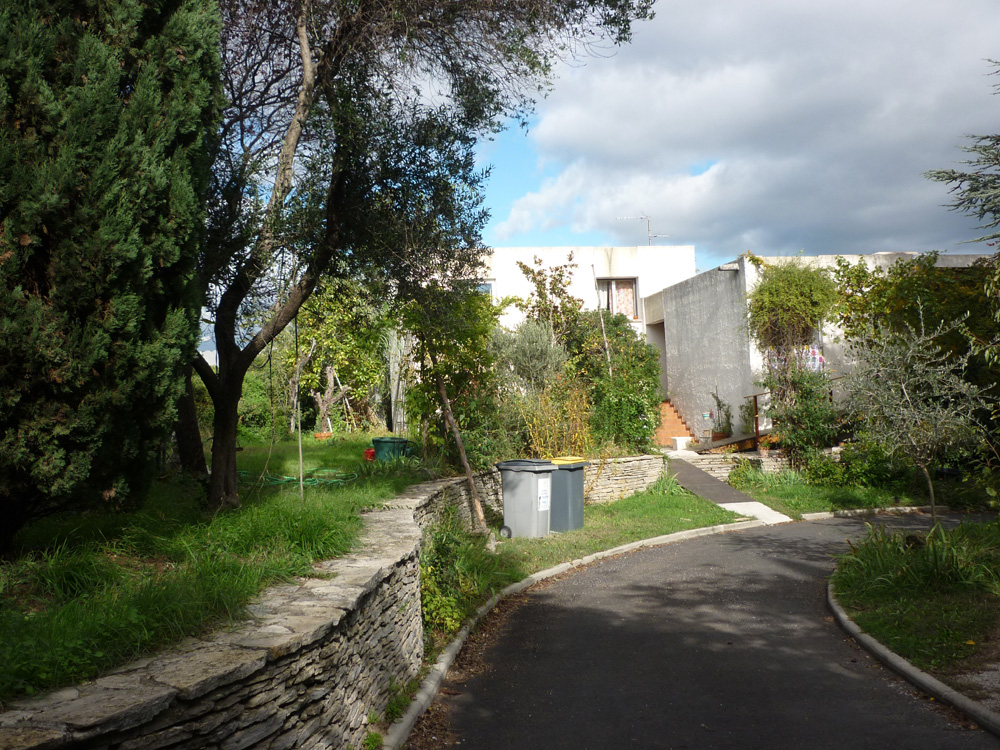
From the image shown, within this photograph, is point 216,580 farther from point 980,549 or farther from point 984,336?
point 984,336

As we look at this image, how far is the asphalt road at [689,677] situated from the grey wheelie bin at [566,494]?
2.54 meters

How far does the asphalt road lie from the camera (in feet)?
16.9

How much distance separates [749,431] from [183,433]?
14080mm

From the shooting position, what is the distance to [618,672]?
6445 millimetres

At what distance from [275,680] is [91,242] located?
Answer: 2.80 m

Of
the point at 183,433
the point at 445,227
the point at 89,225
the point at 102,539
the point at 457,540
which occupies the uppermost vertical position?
the point at 445,227

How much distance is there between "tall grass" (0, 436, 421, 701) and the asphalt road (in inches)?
72.2

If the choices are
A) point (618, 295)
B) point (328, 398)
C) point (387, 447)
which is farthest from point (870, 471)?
point (328, 398)

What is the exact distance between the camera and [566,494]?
41.0 feet

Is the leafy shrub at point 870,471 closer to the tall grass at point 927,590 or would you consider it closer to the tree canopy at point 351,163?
the tall grass at point 927,590

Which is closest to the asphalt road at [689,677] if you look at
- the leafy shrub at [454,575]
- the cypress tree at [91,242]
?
the leafy shrub at [454,575]

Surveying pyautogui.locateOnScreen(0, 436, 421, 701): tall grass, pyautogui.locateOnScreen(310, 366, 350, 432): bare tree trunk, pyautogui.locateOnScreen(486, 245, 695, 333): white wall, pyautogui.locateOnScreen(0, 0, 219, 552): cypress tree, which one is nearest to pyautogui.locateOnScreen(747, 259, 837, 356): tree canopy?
pyautogui.locateOnScreen(486, 245, 695, 333): white wall

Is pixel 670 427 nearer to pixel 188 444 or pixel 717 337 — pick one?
pixel 717 337

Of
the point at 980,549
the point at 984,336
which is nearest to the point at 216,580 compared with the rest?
the point at 980,549
